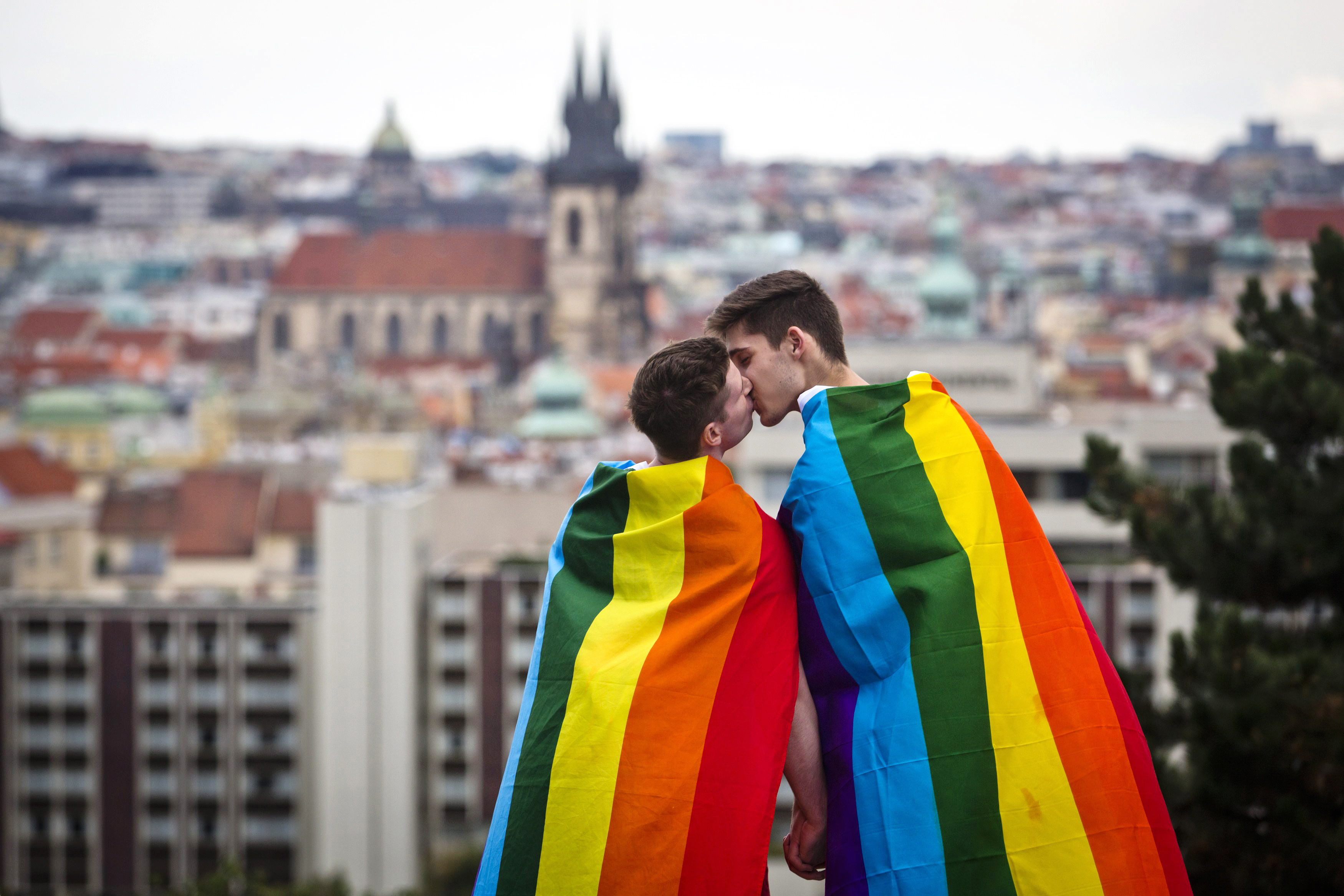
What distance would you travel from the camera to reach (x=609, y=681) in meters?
3.65

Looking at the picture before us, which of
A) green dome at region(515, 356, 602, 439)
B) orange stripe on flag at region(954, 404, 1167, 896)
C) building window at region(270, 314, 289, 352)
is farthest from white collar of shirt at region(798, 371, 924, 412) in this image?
building window at region(270, 314, 289, 352)

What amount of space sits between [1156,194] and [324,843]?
6745 inches

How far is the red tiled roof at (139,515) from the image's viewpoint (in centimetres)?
4228

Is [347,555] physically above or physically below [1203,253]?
below

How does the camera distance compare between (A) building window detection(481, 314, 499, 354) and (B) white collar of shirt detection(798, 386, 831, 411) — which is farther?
(A) building window detection(481, 314, 499, 354)

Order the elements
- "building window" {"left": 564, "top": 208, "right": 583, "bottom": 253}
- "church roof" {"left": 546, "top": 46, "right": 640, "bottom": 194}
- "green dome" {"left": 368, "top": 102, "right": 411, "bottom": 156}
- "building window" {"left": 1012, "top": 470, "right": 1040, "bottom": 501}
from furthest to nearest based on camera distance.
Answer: "green dome" {"left": 368, "top": 102, "right": 411, "bottom": 156}, "building window" {"left": 564, "top": 208, "right": 583, "bottom": 253}, "church roof" {"left": 546, "top": 46, "right": 640, "bottom": 194}, "building window" {"left": 1012, "top": 470, "right": 1040, "bottom": 501}

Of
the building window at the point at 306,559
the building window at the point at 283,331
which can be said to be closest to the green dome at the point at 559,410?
the building window at the point at 306,559

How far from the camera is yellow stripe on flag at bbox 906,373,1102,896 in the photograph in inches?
141

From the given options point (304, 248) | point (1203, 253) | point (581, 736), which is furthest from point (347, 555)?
point (1203, 253)

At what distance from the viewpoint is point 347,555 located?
25.1m

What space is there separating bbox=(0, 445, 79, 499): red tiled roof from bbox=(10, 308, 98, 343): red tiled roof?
245 feet

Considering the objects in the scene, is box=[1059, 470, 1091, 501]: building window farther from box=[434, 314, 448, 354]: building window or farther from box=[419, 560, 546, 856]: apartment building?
box=[434, 314, 448, 354]: building window

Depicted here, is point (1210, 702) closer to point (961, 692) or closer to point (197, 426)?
point (961, 692)

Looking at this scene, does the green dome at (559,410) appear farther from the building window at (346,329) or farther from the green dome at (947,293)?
the building window at (346,329)
